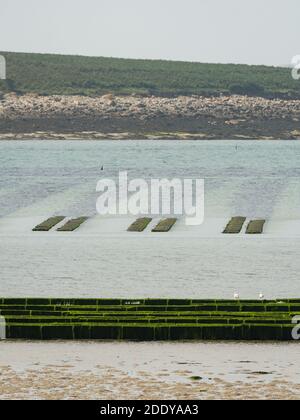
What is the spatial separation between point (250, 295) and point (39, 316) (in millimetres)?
12528

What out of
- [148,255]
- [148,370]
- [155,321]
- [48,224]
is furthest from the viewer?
[48,224]

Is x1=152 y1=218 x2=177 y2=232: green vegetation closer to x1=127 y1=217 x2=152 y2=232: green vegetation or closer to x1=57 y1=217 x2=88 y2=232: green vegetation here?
x1=127 y1=217 x2=152 y2=232: green vegetation

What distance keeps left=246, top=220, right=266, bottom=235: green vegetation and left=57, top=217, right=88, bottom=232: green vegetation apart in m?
11.3

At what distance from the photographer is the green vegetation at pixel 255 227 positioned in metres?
79.9

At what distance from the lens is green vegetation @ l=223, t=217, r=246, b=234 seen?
3181 inches

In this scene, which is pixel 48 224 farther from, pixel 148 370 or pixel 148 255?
pixel 148 370

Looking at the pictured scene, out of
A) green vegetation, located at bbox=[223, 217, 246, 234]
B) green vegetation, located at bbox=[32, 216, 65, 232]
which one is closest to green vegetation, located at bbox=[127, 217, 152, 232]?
green vegetation, located at bbox=[32, 216, 65, 232]

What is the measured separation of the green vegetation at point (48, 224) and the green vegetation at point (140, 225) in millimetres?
5171

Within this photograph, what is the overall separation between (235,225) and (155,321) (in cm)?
4258

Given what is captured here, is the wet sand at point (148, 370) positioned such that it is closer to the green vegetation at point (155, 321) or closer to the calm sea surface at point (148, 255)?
the green vegetation at point (155, 321)

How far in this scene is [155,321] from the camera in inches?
1655

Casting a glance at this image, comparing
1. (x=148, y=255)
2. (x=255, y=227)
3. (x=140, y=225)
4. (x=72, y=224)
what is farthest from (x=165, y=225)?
(x=148, y=255)

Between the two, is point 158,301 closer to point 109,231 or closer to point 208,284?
point 208,284
